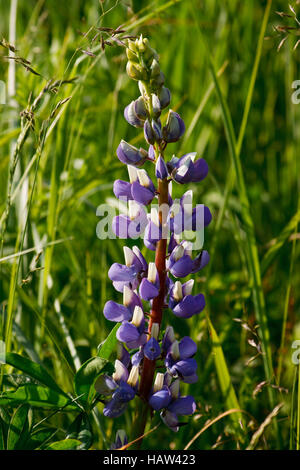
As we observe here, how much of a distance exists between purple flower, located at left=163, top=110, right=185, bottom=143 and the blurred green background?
302mm

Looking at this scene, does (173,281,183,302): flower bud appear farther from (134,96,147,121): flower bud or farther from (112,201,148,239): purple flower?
(134,96,147,121): flower bud

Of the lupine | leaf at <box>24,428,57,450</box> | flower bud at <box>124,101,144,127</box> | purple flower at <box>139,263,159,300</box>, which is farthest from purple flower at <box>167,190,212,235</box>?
leaf at <box>24,428,57,450</box>

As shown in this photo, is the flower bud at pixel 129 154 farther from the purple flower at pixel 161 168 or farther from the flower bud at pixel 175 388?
the flower bud at pixel 175 388

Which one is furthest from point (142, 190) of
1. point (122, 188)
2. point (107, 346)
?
point (107, 346)

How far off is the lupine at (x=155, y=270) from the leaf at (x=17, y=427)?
177 millimetres

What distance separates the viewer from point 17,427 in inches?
52.3

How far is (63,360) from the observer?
1572 millimetres

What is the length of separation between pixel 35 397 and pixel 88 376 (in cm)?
13

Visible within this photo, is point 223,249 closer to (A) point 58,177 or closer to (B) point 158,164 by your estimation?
(A) point 58,177

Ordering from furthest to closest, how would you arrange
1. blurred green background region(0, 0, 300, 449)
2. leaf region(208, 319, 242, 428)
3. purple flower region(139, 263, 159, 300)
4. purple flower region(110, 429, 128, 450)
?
blurred green background region(0, 0, 300, 449)
leaf region(208, 319, 242, 428)
purple flower region(110, 429, 128, 450)
purple flower region(139, 263, 159, 300)

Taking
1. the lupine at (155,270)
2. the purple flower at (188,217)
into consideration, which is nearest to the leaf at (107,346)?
the lupine at (155,270)

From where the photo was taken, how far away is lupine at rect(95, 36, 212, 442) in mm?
1315
